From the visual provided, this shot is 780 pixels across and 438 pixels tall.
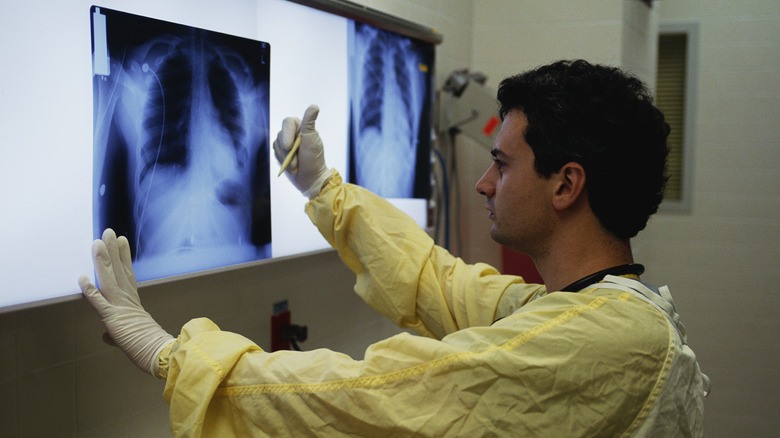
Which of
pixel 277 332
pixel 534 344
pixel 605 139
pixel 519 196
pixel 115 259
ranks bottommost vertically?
pixel 277 332

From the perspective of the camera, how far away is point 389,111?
1827 millimetres

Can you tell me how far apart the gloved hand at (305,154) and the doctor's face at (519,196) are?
0.39 m

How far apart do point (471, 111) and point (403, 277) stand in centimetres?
96

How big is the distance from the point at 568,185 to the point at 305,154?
555mm

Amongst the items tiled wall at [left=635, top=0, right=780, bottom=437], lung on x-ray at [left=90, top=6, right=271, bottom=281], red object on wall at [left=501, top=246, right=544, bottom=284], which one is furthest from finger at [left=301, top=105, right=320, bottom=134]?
tiled wall at [left=635, top=0, right=780, bottom=437]

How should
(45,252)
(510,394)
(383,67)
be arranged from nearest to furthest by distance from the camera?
(510,394) < (45,252) < (383,67)

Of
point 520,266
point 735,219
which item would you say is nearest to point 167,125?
point 520,266

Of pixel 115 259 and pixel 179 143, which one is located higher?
pixel 179 143

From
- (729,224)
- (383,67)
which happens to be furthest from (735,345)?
(383,67)

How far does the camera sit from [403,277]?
142 centimetres

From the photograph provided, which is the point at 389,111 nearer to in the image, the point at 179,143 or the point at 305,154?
the point at 305,154

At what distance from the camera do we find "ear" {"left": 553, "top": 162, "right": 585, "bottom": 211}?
43.6 inches

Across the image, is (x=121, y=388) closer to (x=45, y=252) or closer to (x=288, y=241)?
(x=45, y=252)

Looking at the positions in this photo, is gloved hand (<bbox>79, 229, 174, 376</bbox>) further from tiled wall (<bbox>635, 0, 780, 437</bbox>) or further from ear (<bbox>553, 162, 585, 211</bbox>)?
tiled wall (<bbox>635, 0, 780, 437</bbox>)
